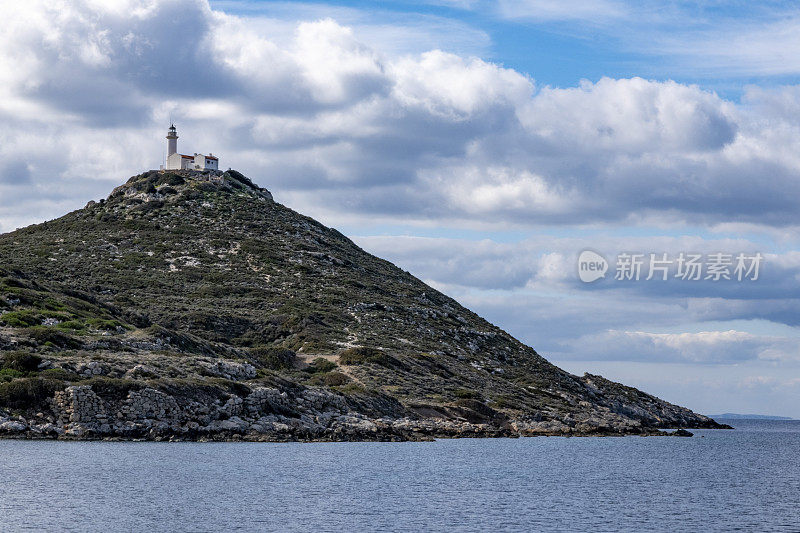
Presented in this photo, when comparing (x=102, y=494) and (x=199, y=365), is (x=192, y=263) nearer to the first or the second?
(x=199, y=365)

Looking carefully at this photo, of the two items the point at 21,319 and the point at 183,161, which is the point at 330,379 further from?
the point at 183,161

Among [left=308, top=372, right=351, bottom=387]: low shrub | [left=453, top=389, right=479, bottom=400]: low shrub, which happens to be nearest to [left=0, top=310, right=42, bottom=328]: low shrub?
[left=308, top=372, right=351, bottom=387]: low shrub

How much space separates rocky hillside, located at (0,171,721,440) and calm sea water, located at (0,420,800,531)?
4.56 metres

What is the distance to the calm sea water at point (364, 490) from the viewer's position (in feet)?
132

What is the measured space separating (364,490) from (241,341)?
60180 millimetres

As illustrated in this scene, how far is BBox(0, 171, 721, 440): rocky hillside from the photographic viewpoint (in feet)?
225

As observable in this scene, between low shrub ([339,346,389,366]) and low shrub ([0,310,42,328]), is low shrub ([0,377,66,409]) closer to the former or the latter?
low shrub ([0,310,42,328])

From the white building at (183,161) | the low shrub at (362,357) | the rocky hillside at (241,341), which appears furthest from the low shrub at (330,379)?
the white building at (183,161)

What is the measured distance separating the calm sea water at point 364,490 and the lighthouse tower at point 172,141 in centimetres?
11052

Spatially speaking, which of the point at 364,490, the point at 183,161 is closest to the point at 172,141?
the point at 183,161

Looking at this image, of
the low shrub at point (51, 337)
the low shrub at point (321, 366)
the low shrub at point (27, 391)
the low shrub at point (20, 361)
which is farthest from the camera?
the low shrub at point (321, 366)

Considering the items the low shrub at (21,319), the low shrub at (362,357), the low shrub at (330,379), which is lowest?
the low shrub at (330,379)

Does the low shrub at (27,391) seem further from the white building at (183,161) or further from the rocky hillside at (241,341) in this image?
the white building at (183,161)

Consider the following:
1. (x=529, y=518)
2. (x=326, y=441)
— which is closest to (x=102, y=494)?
(x=529, y=518)
